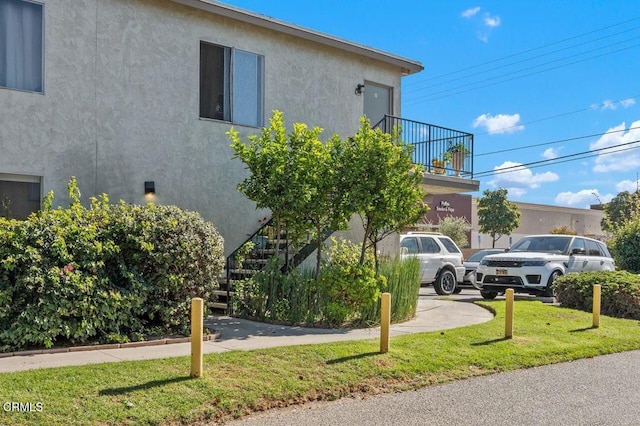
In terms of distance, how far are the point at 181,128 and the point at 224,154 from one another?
3.60 feet

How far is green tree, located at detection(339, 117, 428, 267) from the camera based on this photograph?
10.3 meters

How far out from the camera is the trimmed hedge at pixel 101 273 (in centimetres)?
727

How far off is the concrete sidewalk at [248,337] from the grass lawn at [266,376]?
1.59 ft

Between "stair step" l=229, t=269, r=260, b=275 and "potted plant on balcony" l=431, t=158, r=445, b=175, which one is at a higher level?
"potted plant on balcony" l=431, t=158, r=445, b=175

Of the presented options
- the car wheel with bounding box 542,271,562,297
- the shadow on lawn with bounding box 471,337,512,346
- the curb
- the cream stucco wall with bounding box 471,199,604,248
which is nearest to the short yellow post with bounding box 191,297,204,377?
the curb

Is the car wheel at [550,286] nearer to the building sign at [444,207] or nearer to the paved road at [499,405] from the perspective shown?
the paved road at [499,405]

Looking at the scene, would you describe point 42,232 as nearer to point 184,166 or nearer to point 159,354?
point 159,354

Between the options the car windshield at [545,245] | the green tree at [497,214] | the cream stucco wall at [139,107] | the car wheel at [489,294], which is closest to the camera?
the cream stucco wall at [139,107]

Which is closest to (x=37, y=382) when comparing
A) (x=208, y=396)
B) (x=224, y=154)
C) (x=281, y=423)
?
(x=208, y=396)

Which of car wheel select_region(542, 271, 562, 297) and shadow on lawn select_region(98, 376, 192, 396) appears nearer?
shadow on lawn select_region(98, 376, 192, 396)

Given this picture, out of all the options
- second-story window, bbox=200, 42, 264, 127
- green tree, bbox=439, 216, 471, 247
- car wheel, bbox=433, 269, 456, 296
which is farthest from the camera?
green tree, bbox=439, 216, 471, 247

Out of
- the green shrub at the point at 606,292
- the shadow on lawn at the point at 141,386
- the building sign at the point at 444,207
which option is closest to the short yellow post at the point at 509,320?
the green shrub at the point at 606,292

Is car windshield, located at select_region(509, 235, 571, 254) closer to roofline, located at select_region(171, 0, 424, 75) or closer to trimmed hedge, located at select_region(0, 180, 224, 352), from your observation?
roofline, located at select_region(171, 0, 424, 75)

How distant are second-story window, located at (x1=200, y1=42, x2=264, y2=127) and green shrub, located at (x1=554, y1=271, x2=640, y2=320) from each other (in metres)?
7.47
